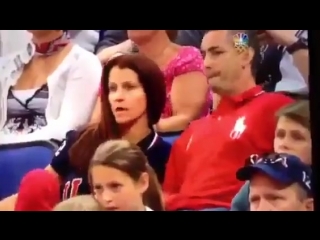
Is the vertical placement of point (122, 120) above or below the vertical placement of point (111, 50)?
below

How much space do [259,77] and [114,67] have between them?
42 centimetres

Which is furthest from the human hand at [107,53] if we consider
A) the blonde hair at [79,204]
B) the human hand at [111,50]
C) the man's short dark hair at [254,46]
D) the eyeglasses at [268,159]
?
the eyeglasses at [268,159]

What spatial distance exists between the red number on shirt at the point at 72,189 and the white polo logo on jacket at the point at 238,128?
0.45 meters

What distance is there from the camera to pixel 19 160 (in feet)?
6.37

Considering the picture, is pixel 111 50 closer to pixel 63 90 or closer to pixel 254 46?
pixel 63 90

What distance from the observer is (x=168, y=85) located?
1955 mm

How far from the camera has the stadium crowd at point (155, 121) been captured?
74.4 inches

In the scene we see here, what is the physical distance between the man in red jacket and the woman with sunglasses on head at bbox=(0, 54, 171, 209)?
8 centimetres

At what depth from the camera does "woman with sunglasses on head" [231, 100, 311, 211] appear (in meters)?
1.88

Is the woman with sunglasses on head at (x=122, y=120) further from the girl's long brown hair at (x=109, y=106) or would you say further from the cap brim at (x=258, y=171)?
the cap brim at (x=258, y=171)

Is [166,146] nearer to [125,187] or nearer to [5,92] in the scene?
[125,187]

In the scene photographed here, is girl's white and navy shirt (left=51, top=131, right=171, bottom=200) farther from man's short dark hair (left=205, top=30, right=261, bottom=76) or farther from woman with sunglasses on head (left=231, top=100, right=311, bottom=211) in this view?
man's short dark hair (left=205, top=30, right=261, bottom=76)

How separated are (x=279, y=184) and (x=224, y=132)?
8.3 inches

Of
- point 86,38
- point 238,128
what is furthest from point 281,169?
point 86,38
